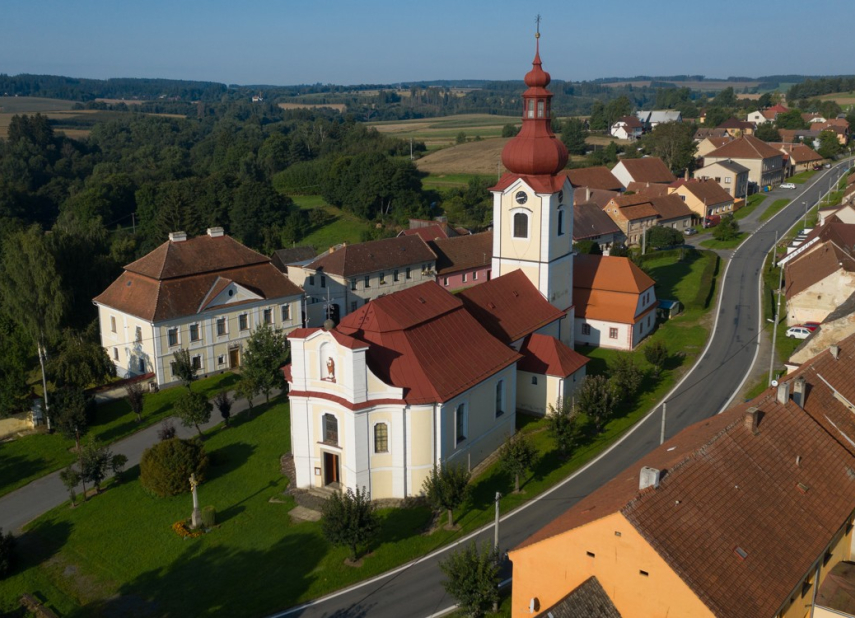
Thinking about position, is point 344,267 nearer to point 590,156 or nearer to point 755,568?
point 755,568

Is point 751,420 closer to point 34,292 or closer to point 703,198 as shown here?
point 34,292

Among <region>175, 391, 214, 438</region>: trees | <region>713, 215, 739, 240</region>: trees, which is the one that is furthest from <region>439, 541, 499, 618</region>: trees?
<region>713, 215, 739, 240</region>: trees

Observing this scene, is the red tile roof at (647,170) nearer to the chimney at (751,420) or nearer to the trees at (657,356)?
the trees at (657,356)

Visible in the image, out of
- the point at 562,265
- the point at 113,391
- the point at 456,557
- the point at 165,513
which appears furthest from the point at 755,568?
the point at 113,391

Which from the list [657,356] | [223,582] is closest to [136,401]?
[223,582]

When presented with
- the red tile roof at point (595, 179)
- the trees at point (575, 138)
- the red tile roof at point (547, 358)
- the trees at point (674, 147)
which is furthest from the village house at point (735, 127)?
the red tile roof at point (547, 358)

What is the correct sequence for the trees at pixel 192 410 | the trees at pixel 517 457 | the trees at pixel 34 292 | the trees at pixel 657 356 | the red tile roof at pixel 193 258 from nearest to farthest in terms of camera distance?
the trees at pixel 517 457
the trees at pixel 192 410
the trees at pixel 657 356
the trees at pixel 34 292
the red tile roof at pixel 193 258
